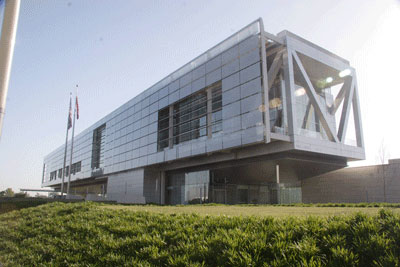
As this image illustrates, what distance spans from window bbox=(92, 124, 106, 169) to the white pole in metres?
56.1

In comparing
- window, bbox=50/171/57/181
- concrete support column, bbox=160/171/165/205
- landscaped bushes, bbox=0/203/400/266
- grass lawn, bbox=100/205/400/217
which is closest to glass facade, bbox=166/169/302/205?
concrete support column, bbox=160/171/165/205

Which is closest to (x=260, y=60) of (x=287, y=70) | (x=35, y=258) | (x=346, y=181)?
(x=287, y=70)

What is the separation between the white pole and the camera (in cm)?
762

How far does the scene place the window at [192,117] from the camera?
33.9 meters

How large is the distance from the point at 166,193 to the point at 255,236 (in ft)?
130

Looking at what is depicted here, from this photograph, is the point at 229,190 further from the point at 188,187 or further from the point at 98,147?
the point at 98,147

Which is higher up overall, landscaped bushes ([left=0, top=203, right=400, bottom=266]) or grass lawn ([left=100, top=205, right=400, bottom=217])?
grass lawn ([left=100, top=205, right=400, bottom=217])

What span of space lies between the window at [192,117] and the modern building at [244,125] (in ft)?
0.41

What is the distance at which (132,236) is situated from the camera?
26.2ft

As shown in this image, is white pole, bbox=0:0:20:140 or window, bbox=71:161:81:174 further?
window, bbox=71:161:81:174

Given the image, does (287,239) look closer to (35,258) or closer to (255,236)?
(255,236)

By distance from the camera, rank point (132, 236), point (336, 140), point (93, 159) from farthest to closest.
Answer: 1. point (93, 159)
2. point (336, 140)
3. point (132, 236)

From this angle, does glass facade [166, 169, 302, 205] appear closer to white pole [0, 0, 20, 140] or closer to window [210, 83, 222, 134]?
window [210, 83, 222, 134]

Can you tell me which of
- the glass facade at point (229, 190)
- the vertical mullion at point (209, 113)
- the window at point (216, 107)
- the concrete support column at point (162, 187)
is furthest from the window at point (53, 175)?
the window at point (216, 107)
